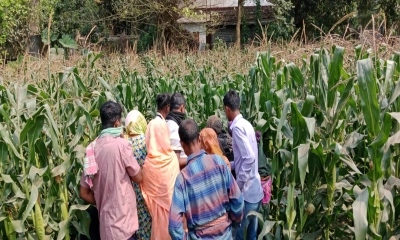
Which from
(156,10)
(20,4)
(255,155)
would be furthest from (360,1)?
(255,155)

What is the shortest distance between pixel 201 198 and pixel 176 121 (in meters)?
1.77

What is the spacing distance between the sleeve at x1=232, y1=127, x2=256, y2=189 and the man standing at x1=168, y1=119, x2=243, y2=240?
897 mm

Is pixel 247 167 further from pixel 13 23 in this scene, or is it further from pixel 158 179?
pixel 13 23

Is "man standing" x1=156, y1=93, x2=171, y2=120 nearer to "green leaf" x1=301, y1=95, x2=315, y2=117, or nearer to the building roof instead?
"green leaf" x1=301, y1=95, x2=315, y2=117

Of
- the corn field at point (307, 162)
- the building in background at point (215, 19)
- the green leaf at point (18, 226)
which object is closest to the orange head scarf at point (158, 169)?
the corn field at point (307, 162)

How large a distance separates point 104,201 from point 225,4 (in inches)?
1081

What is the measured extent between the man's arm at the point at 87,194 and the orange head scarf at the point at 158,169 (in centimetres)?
43

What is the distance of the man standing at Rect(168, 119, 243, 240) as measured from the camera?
10.1ft

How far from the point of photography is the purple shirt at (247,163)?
4.06m

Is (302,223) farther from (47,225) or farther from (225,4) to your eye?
(225,4)

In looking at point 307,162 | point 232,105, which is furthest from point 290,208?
point 232,105

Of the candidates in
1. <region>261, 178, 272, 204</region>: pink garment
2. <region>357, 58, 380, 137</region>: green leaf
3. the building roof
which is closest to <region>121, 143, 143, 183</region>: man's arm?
<region>261, 178, 272, 204</region>: pink garment

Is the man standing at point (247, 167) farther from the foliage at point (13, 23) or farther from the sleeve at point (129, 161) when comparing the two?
the foliage at point (13, 23)

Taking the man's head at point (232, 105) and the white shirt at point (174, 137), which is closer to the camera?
the man's head at point (232, 105)
